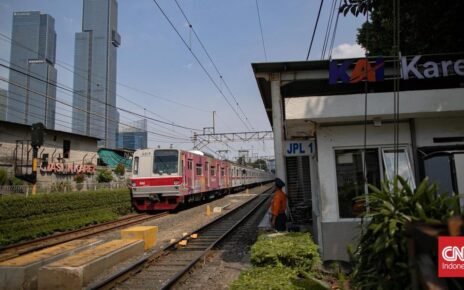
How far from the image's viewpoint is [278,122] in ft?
32.0

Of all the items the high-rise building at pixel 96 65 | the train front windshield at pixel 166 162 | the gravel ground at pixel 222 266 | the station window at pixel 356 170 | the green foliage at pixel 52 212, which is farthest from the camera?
the high-rise building at pixel 96 65

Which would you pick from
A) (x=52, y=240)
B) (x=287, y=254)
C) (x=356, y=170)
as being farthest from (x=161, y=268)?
(x=52, y=240)

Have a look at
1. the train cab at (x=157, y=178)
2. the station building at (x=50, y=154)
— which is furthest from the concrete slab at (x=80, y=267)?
the station building at (x=50, y=154)

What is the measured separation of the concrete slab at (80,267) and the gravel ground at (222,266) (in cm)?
162

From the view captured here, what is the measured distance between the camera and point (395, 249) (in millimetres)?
3068

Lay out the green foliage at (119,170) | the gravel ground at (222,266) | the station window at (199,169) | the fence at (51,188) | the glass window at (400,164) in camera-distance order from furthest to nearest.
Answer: the green foliage at (119,170)
the station window at (199,169)
the fence at (51,188)
the glass window at (400,164)
the gravel ground at (222,266)

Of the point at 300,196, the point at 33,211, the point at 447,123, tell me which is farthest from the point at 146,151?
the point at 447,123

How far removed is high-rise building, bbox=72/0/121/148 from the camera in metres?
25.6

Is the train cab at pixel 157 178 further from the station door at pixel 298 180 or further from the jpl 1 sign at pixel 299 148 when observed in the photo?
the jpl 1 sign at pixel 299 148

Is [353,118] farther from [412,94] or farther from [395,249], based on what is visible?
[395,249]

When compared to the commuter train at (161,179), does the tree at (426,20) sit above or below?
above

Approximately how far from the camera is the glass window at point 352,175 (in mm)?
7832

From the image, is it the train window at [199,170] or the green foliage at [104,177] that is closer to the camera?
the train window at [199,170]

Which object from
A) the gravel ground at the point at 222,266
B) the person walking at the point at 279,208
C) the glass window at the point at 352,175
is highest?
the glass window at the point at 352,175
